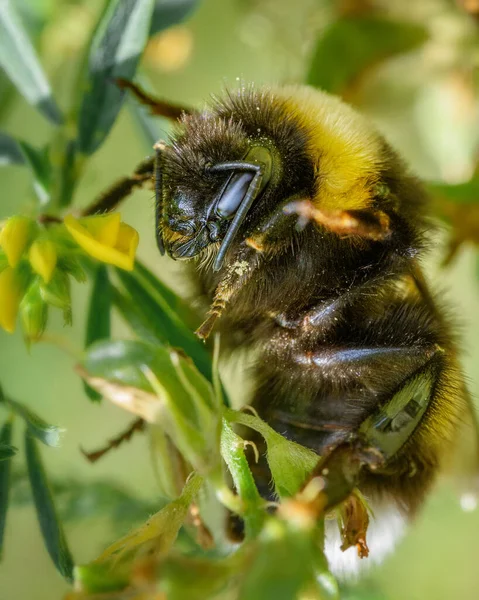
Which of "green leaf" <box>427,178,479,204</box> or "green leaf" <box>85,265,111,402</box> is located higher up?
Answer: "green leaf" <box>427,178,479,204</box>

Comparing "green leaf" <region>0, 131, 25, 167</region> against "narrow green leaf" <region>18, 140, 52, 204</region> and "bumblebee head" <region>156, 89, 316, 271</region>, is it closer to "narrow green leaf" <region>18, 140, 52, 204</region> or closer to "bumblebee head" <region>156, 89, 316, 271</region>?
"narrow green leaf" <region>18, 140, 52, 204</region>

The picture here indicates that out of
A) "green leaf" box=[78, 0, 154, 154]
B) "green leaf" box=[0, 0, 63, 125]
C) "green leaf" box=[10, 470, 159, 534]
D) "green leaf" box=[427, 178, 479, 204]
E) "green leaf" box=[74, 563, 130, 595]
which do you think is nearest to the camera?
"green leaf" box=[74, 563, 130, 595]

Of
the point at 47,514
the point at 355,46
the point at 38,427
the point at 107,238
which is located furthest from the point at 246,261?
the point at 355,46

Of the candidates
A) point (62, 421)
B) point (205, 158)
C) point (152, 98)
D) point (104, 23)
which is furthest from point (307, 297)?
point (62, 421)

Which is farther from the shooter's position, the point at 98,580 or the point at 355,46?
the point at 355,46

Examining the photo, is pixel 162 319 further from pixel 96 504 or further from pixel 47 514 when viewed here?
pixel 96 504

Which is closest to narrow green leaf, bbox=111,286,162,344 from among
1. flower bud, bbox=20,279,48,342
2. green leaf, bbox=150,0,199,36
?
flower bud, bbox=20,279,48,342
